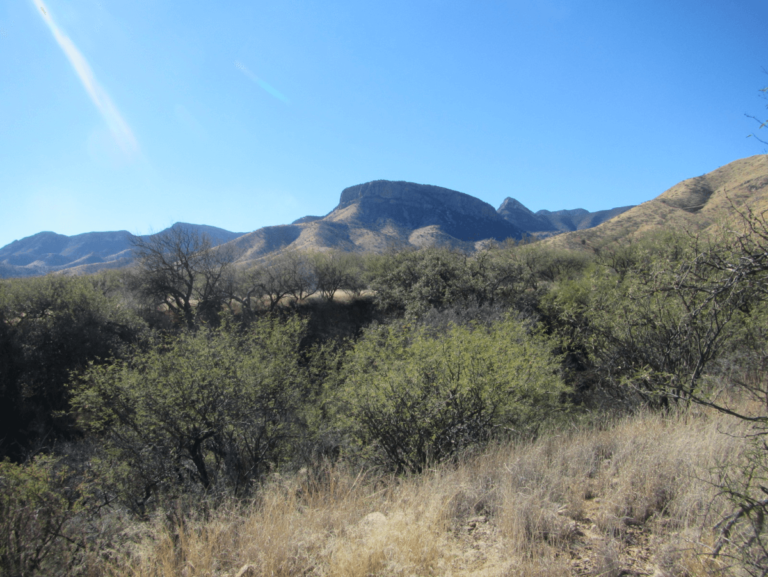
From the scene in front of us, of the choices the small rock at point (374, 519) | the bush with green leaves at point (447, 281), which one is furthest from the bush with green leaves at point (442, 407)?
the bush with green leaves at point (447, 281)

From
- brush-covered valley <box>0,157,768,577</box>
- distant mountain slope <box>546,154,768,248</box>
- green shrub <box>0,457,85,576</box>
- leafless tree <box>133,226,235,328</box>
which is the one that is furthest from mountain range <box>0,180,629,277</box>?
green shrub <box>0,457,85,576</box>

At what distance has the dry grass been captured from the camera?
9.37ft

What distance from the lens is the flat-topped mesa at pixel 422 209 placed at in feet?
551

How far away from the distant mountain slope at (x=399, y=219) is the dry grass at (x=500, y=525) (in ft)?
394

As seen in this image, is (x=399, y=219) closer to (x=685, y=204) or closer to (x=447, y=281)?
(x=685, y=204)

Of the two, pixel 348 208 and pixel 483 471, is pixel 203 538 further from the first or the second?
pixel 348 208

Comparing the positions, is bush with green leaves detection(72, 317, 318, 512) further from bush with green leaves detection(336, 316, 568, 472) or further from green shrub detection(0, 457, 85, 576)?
green shrub detection(0, 457, 85, 576)

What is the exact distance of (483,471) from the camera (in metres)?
4.51

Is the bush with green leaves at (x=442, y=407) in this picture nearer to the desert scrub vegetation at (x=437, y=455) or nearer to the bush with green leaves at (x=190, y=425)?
the desert scrub vegetation at (x=437, y=455)

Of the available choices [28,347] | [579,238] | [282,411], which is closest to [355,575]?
[282,411]

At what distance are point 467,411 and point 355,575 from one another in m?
4.68

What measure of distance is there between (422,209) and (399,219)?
55.5ft

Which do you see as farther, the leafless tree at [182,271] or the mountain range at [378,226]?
the mountain range at [378,226]

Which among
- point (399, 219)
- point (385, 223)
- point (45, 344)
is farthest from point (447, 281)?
point (399, 219)
